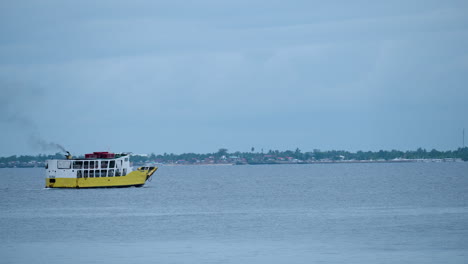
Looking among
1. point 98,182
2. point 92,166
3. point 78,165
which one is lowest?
point 98,182

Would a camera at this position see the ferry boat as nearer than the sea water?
No

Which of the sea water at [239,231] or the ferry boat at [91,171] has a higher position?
the ferry boat at [91,171]

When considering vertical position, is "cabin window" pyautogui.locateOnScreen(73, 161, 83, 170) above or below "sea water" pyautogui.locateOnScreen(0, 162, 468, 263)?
above

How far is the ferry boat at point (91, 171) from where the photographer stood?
111m

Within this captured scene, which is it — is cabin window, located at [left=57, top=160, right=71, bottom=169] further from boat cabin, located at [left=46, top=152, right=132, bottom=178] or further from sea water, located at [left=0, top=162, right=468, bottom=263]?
sea water, located at [left=0, top=162, right=468, bottom=263]

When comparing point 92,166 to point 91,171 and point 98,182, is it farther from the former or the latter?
point 98,182

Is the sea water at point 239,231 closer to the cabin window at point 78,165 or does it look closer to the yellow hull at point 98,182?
the cabin window at point 78,165

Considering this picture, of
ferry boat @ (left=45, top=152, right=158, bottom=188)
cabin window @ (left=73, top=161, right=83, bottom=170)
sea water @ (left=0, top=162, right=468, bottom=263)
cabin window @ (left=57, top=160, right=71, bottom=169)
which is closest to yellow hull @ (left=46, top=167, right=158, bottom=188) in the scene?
ferry boat @ (left=45, top=152, right=158, bottom=188)

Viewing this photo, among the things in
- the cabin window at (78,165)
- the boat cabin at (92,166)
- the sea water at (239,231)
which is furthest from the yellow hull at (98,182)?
the sea water at (239,231)

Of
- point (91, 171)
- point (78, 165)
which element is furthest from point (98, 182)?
point (78, 165)

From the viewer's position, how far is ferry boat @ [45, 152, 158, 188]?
11094 centimetres

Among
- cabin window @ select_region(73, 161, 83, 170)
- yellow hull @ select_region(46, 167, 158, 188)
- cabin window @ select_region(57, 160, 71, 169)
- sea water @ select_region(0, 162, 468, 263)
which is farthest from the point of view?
yellow hull @ select_region(46, 167, 158, 188)

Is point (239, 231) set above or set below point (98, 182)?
below

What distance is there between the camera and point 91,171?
4446 inches
